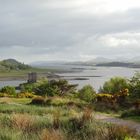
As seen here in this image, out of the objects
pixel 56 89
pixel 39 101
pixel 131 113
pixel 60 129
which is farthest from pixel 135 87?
pixel 60 129

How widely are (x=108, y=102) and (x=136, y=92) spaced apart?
5.94 metres

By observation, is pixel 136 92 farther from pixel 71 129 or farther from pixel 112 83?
pixel 71 129

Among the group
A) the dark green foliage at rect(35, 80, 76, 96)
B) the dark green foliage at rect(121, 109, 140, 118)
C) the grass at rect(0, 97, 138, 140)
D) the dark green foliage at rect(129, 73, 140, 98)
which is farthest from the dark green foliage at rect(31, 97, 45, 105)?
the dark green foliage at rect(35, 80, 76, 96)

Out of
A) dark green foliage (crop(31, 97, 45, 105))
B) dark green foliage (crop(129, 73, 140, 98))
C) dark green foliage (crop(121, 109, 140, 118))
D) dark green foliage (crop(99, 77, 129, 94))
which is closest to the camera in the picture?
dark green foliage (crop(121, 109, 140, 118))

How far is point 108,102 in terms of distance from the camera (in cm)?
2745

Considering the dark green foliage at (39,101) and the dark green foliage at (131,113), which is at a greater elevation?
the dark green foliage at (39,101)

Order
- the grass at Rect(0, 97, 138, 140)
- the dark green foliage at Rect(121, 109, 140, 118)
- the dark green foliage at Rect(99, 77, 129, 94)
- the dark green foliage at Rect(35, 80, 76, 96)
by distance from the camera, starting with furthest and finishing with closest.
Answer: the dark green foliage at Rect(99, 77, 129, 94) < the dark green foliage at Rect(35, 80, 76, 96) < the dark green foliage at Rect(121, 109, 140, 118) < the grass at Rect(0, 97, 138, 140)

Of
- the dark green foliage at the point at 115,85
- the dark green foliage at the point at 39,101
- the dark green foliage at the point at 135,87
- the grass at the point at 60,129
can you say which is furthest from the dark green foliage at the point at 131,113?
the dark green foliage at the point at 115,85

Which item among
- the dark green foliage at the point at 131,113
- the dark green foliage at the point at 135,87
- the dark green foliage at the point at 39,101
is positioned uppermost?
the dark green foliage at the point at 135,87

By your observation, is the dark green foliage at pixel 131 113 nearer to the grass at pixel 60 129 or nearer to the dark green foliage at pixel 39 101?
the dark green foliage at pixel 39 101

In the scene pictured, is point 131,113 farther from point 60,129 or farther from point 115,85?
point 115,85

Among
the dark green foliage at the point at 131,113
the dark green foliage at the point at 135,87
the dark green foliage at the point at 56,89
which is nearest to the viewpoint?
the dark green foliage at the point at 131,113

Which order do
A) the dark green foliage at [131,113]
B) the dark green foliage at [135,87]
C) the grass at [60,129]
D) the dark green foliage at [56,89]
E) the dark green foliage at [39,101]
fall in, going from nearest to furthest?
the grass at [60,129], the dark green foliage at [131,113], the dark green foliage at [39,101], the dark green foliage at [135,87], the dark green foliage at [56,89]

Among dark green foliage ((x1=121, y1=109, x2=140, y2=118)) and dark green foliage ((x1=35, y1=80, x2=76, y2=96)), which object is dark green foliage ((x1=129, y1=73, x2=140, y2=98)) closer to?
dark green foliage ((x1=35, y1=80, x2=76, y2=96))
